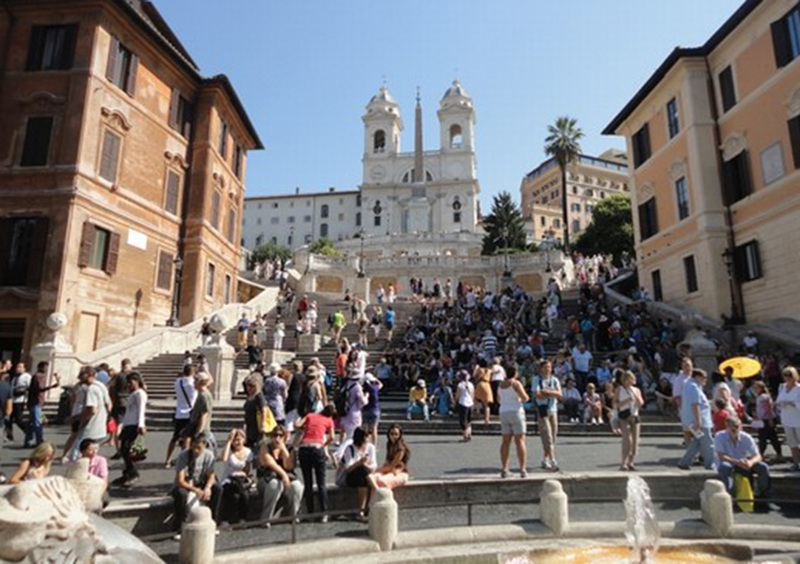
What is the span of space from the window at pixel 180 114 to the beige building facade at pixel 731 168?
22.6m

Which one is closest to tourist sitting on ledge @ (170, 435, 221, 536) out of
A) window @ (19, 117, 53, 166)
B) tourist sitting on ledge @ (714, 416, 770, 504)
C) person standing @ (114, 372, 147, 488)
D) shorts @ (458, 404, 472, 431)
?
person standing @ (114, 372, 147, 488)

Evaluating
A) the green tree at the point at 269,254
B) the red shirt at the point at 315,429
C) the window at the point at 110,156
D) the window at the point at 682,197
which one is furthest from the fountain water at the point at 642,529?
the green tree at the point at 269,254

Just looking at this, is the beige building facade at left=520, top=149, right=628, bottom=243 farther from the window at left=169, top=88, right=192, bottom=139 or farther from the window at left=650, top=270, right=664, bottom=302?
the window at left=169, top=88, right=192, bottom=139

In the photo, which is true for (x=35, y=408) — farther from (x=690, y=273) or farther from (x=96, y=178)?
(x=690, y=273)

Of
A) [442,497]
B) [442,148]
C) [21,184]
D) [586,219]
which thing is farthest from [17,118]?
[586,219]

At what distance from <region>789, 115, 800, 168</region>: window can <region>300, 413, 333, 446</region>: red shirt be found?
18.3 m

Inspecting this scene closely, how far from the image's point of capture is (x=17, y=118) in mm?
21344

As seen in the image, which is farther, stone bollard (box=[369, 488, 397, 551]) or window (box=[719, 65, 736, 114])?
window (box=[719, 65, 736, 114])

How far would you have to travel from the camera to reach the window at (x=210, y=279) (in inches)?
1069

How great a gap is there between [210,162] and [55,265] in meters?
9.98

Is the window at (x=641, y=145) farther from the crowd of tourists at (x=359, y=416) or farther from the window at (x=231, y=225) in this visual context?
the window at (x=231, y=225)

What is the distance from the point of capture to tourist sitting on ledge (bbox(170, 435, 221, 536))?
6.82 meters

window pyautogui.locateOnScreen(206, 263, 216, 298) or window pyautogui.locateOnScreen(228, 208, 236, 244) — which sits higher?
window pyautogui.locateOnScreen(228, 208, 236, 244)

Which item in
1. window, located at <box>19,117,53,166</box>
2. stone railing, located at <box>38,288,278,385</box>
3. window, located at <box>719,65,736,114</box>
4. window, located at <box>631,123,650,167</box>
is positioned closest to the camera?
stone railing, located at <box>38,288,278,385</box>
